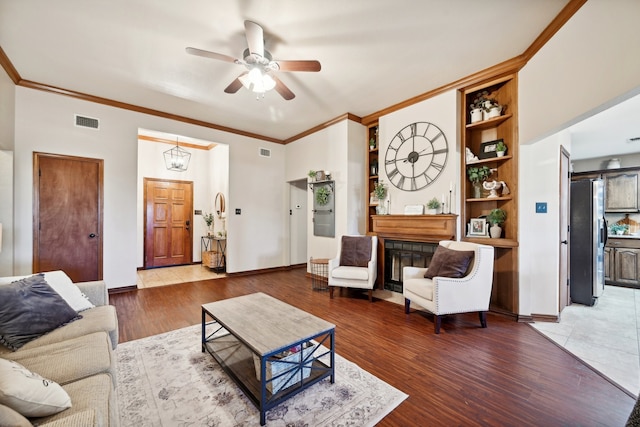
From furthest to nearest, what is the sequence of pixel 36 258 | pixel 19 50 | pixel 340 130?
pixel 340 130, pixel 36 258, pixel 19 50

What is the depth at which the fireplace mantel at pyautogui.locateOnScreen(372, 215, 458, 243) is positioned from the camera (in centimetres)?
348

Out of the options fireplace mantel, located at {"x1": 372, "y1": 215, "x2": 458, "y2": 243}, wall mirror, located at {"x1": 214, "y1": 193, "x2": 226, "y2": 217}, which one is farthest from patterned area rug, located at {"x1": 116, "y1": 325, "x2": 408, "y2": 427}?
wall mirror, located at {"x1": 214, "y1": 193, "x2": 226, "y2": 217}

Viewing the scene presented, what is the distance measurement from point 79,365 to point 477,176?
4.24 m

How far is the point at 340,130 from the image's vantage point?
15.9 ft

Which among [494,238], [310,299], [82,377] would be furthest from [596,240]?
[82,377]

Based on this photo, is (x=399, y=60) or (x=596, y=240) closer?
(x=399, y=60)

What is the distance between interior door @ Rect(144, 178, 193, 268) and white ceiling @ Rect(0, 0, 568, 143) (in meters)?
2.65

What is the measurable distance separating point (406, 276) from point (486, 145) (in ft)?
6.81

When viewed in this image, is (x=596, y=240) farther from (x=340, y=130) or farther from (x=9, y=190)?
(x=9, y=190)

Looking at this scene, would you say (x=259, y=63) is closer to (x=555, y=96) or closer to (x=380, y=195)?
(x=380, y=195)

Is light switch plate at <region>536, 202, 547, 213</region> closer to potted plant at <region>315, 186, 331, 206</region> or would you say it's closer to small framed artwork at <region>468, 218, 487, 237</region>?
small framed artwork at <region>468, 218, 487, 237</region>

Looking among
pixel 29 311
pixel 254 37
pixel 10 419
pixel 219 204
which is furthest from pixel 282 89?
pixel 219 204

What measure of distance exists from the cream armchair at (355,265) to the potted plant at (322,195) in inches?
→ 45.1

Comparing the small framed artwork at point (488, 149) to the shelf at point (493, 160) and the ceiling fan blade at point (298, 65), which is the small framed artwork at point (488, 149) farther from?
the ceiling fan blade at point (298, 65)
